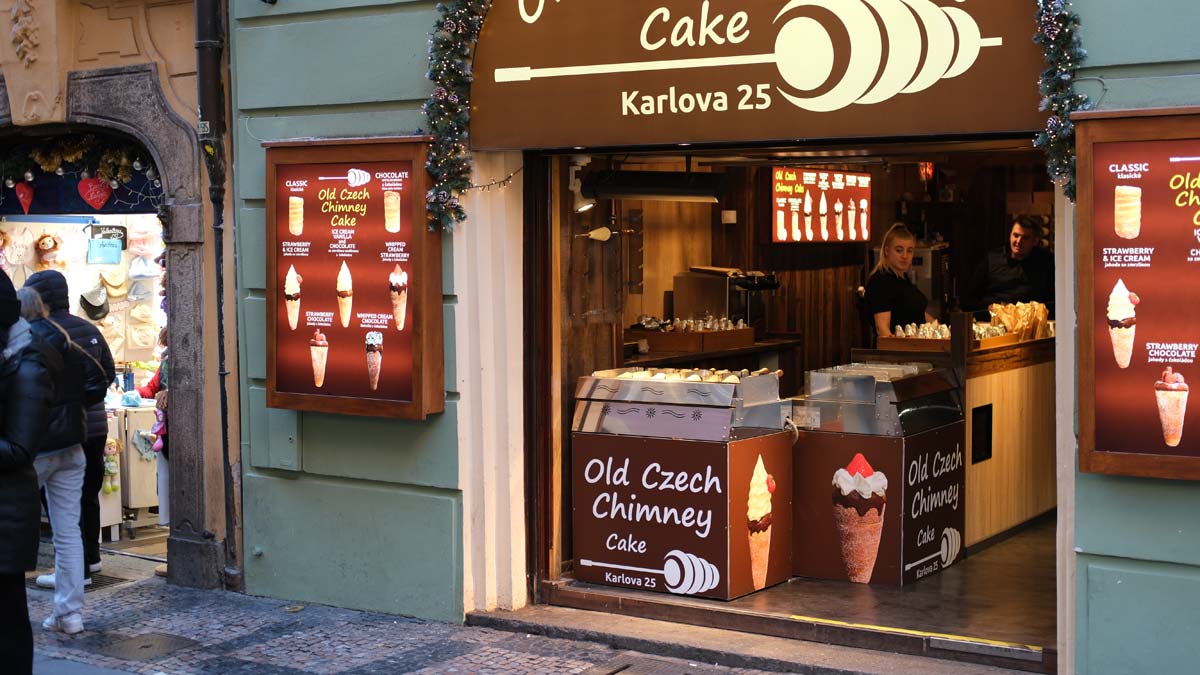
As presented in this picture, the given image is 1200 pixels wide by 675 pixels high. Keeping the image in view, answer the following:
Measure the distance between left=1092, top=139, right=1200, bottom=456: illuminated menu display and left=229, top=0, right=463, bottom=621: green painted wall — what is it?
3.59 m

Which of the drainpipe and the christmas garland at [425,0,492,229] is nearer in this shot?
the christmas garland at [425,0,492,229]

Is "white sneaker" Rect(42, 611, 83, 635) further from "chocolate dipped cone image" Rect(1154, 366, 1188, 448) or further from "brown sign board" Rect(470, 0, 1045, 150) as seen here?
"chocolate dipped cone image" Rect(1154, 366, 1188, 448)

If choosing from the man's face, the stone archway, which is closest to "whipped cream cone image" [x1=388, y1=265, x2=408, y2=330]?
the stone archway

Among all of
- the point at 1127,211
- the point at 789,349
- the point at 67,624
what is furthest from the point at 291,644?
the point at 789,349

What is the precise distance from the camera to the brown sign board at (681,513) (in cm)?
803

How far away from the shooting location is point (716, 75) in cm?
720

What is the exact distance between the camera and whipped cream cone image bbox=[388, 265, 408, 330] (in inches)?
319

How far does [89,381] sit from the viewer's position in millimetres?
8930

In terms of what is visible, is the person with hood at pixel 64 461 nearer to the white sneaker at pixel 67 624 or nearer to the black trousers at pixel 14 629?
the white sneaker at pixel 67 624

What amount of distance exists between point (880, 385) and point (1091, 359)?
7.04 feet

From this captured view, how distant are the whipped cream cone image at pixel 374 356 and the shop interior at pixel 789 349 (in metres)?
0.94

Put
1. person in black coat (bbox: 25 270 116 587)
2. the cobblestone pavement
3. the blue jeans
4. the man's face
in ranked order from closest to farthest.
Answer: the cobblestone pavement < the blue jeans < person in black coat (bbox: 25 270 116 587) < the man's face

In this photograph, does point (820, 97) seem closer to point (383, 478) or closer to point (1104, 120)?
point (1104, 120)

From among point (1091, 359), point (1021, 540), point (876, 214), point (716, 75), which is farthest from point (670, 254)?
point (1091, 359)
